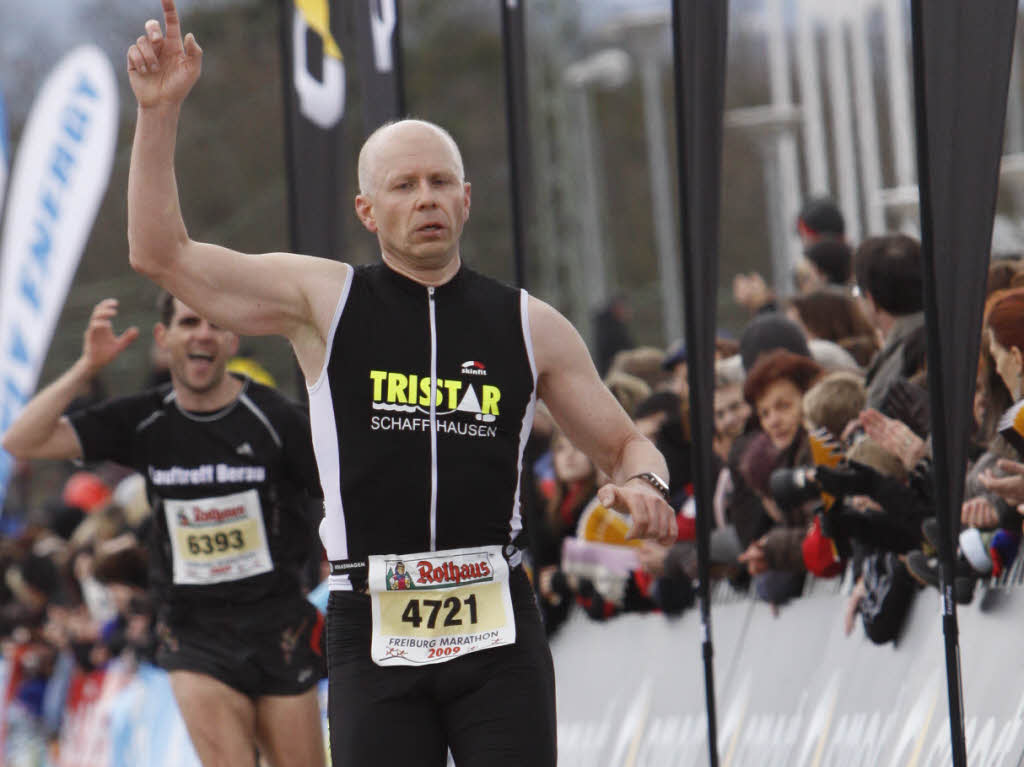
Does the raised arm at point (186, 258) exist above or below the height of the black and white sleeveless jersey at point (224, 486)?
above

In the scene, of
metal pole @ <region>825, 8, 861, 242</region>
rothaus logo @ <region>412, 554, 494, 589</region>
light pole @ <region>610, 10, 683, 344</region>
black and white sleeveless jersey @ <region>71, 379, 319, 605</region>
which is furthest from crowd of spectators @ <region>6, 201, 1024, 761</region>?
light pole @ <region>610, 10, 683, 344</region>

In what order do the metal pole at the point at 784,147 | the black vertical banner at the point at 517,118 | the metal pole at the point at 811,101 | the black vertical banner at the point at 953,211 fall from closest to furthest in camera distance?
1. the black vertical banner at the point at 953,211
2. the black vertical banner at the point at 517,118
3. the metal pole at the point at 811,101
4. the metal pole at the point at 784,147

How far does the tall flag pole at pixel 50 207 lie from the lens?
1137 cm

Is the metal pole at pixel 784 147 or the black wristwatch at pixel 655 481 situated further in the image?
the metal pole at pixel 784 147

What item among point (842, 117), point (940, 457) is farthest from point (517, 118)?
point (842, 117)

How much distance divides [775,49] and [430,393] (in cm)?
1169

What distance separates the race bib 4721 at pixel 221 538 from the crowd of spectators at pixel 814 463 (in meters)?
1.05

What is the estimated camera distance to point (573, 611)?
9.28m

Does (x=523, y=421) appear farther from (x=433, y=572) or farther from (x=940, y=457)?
(x=940, y=457)

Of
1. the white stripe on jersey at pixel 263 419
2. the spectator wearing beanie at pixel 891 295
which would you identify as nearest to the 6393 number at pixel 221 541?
the white stripe on jersey at pixel 263 419

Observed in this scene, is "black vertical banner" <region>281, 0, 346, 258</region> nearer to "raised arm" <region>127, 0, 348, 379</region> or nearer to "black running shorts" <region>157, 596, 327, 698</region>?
"black running shorts" <region>157, 596, 327, 698</region>

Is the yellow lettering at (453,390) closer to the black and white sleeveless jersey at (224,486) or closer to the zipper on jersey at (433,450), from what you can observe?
the zipper on jersey at (433,450)

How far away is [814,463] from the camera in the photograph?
22.6ft

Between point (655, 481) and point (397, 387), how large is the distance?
646 millimetres
